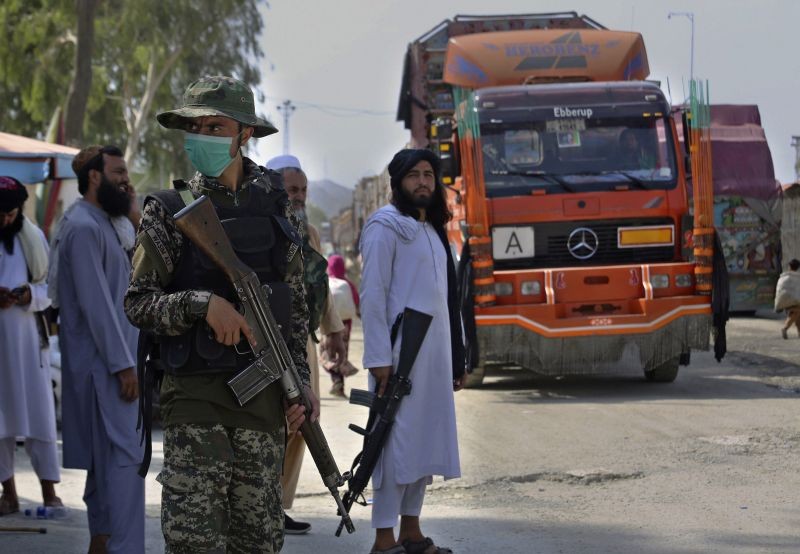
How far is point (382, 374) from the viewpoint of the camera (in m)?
5.88

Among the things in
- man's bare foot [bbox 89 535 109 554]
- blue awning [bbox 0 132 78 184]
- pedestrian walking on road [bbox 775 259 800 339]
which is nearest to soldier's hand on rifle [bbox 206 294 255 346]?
man's bare foot [bbox 89 535 109 554]

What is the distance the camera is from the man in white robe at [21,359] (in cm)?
703

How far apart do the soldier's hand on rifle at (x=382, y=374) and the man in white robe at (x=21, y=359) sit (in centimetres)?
213

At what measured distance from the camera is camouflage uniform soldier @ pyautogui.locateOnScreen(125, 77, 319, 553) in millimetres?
3967

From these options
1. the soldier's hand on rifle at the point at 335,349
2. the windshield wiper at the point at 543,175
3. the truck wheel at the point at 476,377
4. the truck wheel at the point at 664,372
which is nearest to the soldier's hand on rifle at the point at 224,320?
the soldier's hand on rifle at the point at 335,349

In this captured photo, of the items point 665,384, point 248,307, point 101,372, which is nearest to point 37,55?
point 665,384

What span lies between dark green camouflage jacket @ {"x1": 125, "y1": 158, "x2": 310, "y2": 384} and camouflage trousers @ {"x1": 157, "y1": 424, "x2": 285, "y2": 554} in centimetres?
31

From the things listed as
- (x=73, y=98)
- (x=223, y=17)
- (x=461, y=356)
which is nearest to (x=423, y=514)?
(x=461, y=356)

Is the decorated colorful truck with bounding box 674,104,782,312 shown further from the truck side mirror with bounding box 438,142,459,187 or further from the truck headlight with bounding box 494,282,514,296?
the truck headlight with bounding box 494,282,514,296

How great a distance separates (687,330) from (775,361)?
3.73m

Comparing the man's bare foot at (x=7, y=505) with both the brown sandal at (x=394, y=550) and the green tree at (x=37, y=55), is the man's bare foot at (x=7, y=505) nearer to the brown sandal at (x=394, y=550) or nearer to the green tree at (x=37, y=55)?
the brown sandal at (x=394, y=550)

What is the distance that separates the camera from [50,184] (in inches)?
689

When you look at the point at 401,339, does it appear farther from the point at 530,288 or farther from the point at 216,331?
the point at 530,288

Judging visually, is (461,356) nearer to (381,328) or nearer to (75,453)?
(381,328)
